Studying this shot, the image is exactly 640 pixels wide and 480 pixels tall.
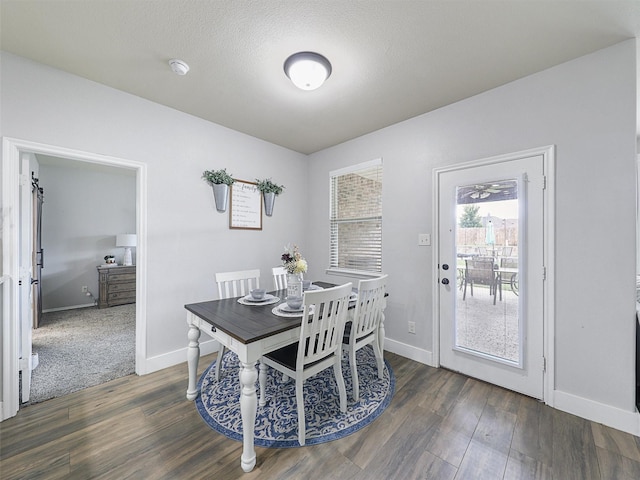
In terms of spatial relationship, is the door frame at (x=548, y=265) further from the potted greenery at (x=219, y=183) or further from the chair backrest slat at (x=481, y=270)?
the potted greenery at (x=219, y=183)

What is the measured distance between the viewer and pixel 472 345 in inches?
96.3

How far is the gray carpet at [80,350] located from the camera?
233 cm

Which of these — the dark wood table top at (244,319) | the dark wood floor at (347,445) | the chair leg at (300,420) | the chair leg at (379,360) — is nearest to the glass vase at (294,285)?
the dark wood table top at (244,319)

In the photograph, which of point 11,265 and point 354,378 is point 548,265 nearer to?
point 354,378

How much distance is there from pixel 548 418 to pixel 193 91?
12.7ft

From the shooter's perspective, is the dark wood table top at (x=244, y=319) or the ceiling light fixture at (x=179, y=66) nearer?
the dark wood table top at (x=244, y=319)

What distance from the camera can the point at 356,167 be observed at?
343cm

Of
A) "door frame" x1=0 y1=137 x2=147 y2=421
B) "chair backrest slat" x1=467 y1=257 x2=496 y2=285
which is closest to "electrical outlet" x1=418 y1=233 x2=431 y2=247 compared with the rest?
"chair backrest slat" x1=467 y1=257 x2=496 y2=285

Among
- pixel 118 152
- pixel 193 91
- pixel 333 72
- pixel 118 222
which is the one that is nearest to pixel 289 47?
pixel 333 72

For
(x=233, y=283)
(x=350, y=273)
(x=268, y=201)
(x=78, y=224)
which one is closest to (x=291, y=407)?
(x=233, y=283)

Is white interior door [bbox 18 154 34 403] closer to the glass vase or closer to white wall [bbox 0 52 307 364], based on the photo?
white wall [bbox 0 52 307 364]

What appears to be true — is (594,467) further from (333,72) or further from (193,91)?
(193,91)

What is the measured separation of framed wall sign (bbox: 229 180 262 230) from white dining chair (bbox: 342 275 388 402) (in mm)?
1809

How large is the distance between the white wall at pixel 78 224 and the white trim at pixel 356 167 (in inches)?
153
